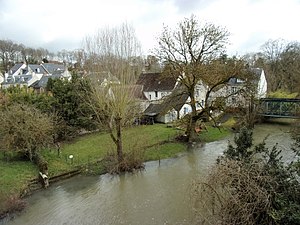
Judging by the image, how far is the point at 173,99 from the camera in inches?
998

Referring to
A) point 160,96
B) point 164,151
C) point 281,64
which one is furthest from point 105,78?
point 281,64

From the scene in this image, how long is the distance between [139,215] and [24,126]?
388 inches

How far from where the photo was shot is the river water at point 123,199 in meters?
11.8

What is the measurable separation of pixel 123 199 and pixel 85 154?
745 centimetres

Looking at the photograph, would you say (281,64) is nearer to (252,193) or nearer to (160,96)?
(160,96)

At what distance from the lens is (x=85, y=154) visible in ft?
66.6

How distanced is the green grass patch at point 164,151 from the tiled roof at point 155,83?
13047 millimetres

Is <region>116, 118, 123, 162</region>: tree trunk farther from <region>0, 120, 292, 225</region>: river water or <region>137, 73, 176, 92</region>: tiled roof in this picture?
<region>137, 73, 176, 92</region>: tiled roof

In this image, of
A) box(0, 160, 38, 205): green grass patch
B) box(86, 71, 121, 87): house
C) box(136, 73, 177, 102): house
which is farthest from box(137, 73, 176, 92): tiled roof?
box(0, 160, 38, 205): green grass patch

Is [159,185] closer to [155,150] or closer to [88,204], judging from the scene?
[88,204]

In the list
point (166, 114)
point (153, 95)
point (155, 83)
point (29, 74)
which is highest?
point (29, 74)

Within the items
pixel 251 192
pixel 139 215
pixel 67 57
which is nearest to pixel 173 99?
pixel 139 215

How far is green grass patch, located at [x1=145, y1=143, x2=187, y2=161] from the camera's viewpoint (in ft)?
66.4

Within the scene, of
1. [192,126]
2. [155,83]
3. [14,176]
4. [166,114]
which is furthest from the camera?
[155,83]
